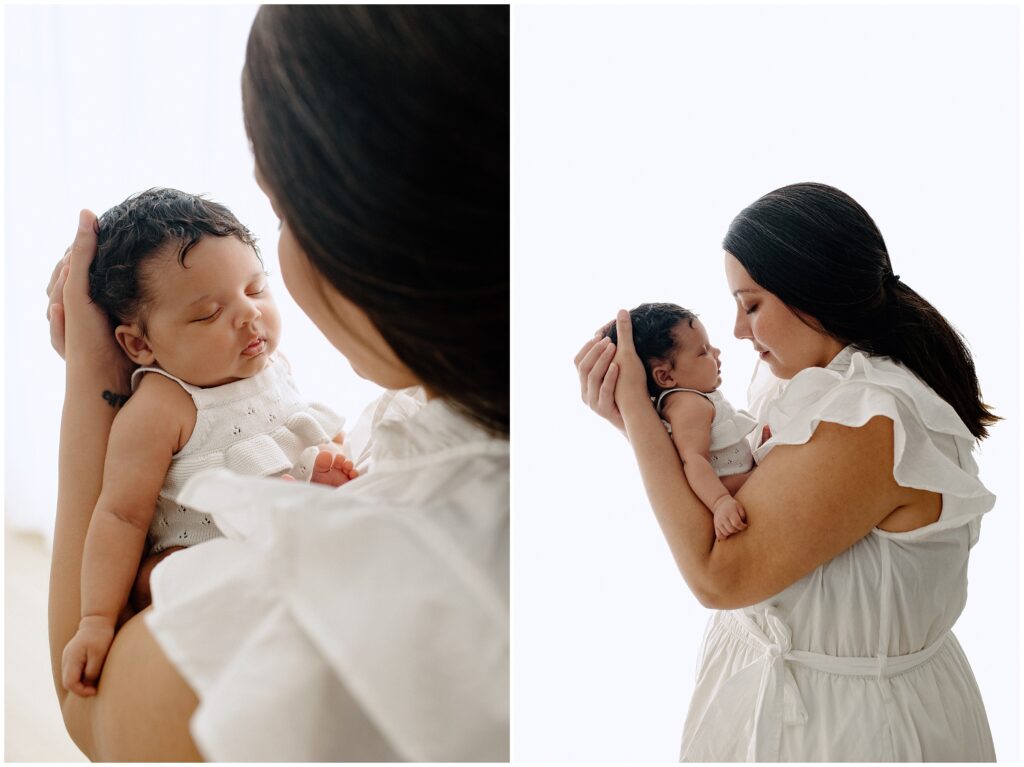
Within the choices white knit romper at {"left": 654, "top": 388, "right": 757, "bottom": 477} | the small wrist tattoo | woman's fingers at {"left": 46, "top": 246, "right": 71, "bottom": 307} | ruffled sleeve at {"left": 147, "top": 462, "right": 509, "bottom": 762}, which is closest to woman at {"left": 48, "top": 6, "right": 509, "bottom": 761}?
ruffled sleeve at {"left": 147, "top": 462, "right": 509, "bottom": 762}

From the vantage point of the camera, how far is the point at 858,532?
107 centimetres

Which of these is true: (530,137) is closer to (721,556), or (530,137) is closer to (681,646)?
(721,556)

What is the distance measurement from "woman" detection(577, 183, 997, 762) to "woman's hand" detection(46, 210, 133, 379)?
65 cm

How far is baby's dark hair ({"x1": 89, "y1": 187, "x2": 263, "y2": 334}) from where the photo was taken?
0.95 metres

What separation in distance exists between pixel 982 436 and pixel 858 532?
0.30m

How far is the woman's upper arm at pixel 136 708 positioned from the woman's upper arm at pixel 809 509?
0.64 meters

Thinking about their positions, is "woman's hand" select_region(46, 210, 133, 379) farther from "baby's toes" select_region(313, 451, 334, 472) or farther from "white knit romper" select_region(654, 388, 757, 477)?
"white knit romper" select_region(654, 388, 757, 477)

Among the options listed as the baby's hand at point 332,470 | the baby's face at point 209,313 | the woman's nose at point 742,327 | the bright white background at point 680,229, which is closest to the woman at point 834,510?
the woman's nose at point 742,327

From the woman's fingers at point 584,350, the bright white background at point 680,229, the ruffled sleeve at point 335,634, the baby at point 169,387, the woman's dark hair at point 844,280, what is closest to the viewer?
the ruffled sleeve at point 335,634

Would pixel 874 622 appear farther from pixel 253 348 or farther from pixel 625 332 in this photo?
pixel 253 348

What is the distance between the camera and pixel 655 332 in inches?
48.4

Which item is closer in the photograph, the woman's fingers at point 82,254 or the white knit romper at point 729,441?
the woman's fingers at point 82,254

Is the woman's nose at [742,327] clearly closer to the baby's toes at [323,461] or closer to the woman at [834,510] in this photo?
the woman at [834,510]

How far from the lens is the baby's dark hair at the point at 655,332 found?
122cm
